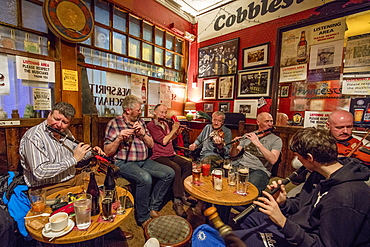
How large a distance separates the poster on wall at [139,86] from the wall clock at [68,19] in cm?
133

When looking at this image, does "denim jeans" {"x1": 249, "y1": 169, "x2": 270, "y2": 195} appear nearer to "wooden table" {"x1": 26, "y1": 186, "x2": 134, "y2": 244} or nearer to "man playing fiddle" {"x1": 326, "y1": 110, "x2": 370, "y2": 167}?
"man playing fiddle" {"x1": 326, "y1": 110, "x2": 370, "y2": 167}

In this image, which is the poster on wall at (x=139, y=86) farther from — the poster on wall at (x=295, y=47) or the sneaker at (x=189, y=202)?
the poster on wall at (x=295, y=47)

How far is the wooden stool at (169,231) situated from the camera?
1465 mm

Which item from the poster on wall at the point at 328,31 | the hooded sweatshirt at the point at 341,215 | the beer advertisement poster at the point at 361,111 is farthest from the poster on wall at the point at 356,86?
the hooded sweatshirt at the point at 341,215

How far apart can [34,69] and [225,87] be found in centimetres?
401

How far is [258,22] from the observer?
13.5 feet

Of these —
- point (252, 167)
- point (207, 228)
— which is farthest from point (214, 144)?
point (207, 228)

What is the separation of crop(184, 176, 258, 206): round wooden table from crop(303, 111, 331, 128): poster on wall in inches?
91.7

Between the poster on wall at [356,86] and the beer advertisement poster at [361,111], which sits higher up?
the poster on wall at [356,86]

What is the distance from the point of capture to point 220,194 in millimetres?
1800

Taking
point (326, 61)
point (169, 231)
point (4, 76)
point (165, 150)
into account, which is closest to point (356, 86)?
point (326, 61)

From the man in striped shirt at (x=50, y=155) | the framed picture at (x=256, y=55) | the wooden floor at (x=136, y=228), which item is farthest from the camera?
the framed picture at (x=256, y=55)

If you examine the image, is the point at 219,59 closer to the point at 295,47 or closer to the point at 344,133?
the point at 295,47

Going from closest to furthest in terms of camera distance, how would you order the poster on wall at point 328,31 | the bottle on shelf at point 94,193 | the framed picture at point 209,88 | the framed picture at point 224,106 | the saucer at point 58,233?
1. the saucer at point 58,233
2. the bottle on shelf at point 94,193
3. the poster on wall at point 328,31
4. the framed picture at point 224,106
5. the framed picture at point 209,88
